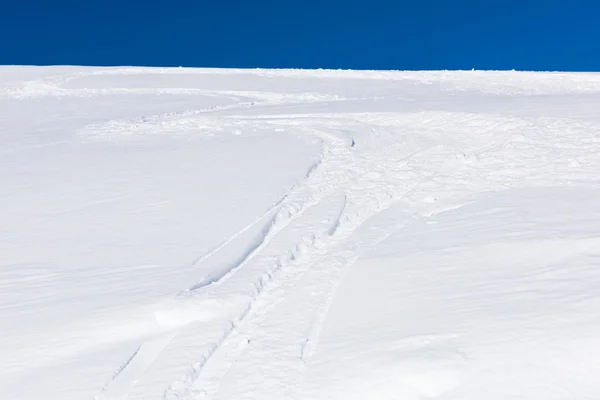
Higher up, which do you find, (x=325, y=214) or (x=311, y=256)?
(x=325, y=214)

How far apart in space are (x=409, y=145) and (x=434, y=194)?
1.92 meters

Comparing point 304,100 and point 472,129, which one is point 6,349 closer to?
point 472,129

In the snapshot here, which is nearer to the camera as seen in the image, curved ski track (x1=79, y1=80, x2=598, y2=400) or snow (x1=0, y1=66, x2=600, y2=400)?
snow (x1=0, y1=66, x2=600, y2=400)

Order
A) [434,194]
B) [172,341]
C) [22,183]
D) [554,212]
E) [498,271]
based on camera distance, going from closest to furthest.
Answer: [172,341] < [498,271] < [554,212] < [434,194] < [22,183]

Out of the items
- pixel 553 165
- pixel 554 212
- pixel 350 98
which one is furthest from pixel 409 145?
pixel 350 98

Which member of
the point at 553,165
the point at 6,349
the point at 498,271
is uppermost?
the point at 553,165

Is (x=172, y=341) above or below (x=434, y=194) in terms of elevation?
below

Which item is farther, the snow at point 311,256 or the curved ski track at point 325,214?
the curved ski track at point 325,214

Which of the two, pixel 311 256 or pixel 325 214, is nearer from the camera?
pixel 311 256

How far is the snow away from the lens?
3.50 m

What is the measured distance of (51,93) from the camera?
14.1 meters

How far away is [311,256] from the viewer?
498 cm

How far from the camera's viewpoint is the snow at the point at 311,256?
11.5 feet

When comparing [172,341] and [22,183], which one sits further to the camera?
[22,183]
